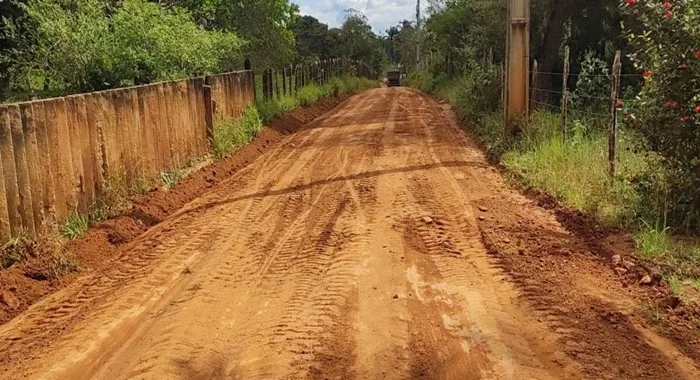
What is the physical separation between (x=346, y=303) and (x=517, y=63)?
786 centimetres

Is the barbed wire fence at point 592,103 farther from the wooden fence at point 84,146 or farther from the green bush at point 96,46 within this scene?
the green bush at point 96,46

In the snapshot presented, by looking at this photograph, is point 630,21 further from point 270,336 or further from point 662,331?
point 270,336

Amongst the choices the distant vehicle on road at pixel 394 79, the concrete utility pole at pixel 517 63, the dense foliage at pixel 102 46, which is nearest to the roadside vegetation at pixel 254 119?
the dense foliage at pixel 102 46

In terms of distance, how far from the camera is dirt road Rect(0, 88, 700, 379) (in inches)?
150

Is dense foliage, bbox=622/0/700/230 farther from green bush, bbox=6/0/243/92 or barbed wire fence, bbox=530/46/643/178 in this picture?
green bush, bbox=6/0/243/92

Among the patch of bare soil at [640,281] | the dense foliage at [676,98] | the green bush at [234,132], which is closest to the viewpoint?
the patch of bare soil at [640,281]

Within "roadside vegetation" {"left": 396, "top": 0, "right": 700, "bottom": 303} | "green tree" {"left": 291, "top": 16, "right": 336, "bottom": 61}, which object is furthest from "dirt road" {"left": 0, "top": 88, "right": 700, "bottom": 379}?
"green tree" {"left": 291, "top": 16, "right": 336, "bottom": 61}

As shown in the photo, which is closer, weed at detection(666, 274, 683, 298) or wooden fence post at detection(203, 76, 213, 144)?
weed at detection(666, 274, 683, 298)

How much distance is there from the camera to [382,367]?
3732 mm

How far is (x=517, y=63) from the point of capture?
11.3 m

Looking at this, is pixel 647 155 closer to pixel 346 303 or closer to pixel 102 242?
pixel 346 303

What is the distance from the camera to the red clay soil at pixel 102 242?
512cm

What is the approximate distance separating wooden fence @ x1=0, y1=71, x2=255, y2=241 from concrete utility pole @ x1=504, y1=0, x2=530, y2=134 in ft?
17.9

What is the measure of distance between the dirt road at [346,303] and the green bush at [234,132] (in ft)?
11.3
